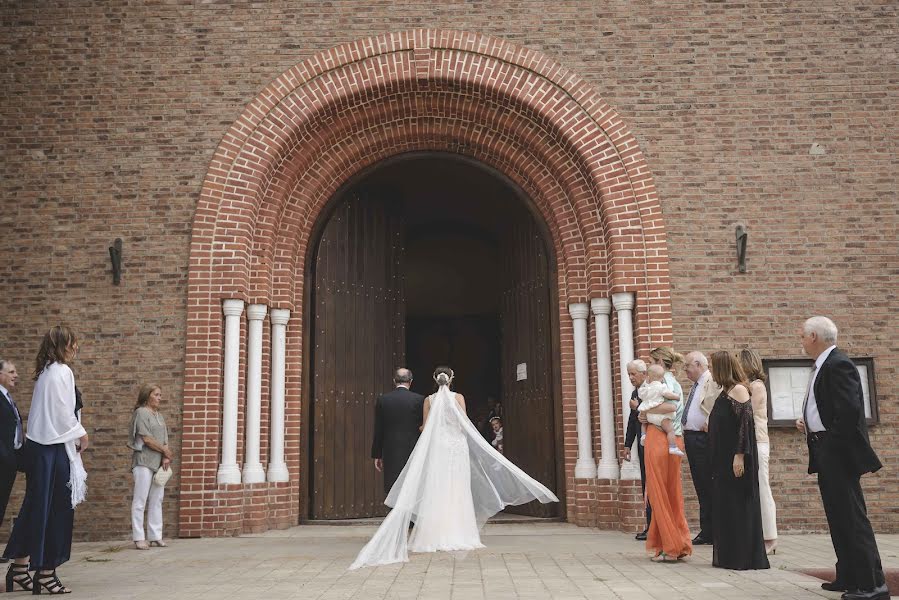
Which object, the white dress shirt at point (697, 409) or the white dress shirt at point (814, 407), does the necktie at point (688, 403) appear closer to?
the white dress shirt at point (697, 409)

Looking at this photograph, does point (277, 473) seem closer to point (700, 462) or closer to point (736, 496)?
point (700, 462)

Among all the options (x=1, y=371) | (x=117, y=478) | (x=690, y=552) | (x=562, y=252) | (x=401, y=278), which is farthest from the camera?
(x=401, y=278)

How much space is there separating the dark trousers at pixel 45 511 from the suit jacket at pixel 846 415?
16.0ft

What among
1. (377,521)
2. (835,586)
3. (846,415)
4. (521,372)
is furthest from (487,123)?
(835,586)

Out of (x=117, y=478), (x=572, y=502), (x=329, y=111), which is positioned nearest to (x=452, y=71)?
(x=329, y=111)

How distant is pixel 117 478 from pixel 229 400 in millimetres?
1343

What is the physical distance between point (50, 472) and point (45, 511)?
0.25 m

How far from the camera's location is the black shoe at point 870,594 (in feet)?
14.9

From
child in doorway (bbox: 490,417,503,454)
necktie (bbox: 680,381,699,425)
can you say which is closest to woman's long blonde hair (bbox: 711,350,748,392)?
necktie (bbox: 680,381,699,425)

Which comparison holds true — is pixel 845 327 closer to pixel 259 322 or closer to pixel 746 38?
pixel 746 38

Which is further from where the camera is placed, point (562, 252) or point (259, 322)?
point (562, 252)

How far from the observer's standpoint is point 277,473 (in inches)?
353

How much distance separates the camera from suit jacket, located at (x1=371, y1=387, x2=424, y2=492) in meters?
7.71

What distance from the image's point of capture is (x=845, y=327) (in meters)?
8.63
